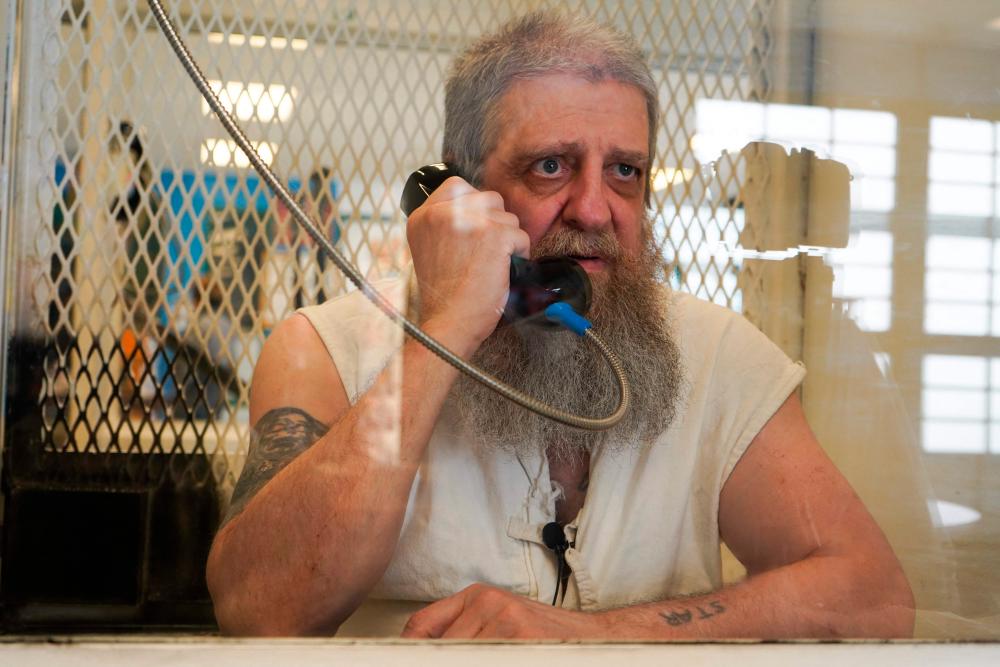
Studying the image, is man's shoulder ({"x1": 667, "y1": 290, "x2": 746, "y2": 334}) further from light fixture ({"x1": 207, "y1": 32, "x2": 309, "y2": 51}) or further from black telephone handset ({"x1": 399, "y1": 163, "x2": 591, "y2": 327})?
light fixture ({"x1": 207, "y1": 32, "x2": 309, "y2": 51})

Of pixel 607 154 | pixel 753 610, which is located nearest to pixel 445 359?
pixel 607 154

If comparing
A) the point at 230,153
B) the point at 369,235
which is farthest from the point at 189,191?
the point at 369,235

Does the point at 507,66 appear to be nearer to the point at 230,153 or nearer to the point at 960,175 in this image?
the point at 230,153

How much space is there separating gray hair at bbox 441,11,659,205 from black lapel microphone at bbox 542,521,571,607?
0.33m

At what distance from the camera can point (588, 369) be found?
86 cm

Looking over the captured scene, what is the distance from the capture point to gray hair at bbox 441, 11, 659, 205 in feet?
2.69

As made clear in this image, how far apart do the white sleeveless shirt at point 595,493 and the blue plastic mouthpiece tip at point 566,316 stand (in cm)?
11

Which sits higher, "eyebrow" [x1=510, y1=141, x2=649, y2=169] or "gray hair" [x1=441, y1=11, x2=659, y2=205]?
"gray hair" [x1=441, y1=11, x2=659, y2=205]

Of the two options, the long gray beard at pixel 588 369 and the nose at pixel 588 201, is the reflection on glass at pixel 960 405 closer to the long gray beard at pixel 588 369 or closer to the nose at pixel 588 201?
the long gray beard at pixel 588 369

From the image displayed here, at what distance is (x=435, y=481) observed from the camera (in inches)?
32.4

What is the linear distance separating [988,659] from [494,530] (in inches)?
16.8

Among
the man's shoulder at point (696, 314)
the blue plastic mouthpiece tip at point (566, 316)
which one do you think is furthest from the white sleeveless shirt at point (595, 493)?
the blue plastic mouthpiece tip at point (566, 316)

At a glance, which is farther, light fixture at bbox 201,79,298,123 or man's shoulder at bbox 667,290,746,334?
man's shoulder at bbox 667,290,746,334

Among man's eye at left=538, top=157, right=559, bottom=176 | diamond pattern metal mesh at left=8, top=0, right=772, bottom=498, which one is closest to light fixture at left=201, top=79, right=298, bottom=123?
diamond pattern metal mesh at left=8, top=0, right=772, bottom=498
